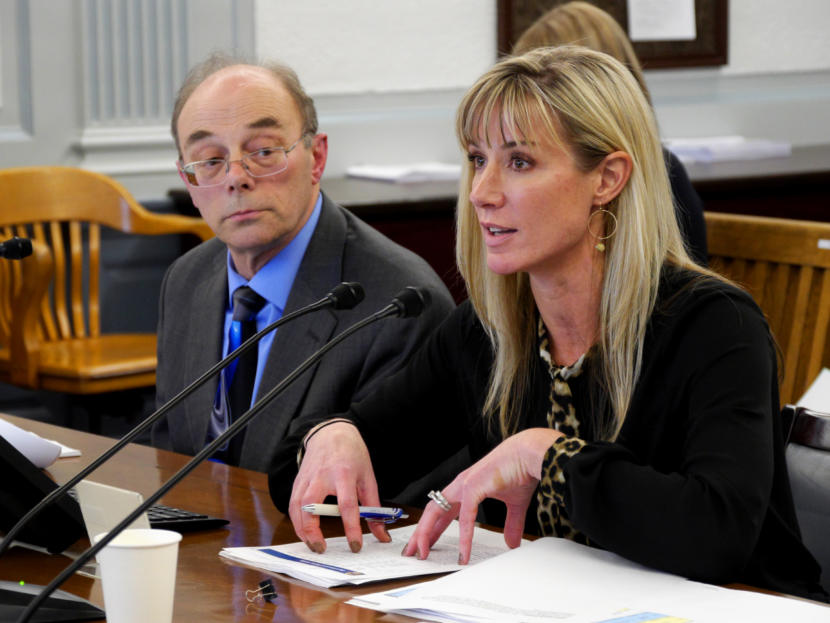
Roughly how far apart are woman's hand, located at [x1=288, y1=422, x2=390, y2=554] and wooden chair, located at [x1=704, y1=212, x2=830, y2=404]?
4.01 ft

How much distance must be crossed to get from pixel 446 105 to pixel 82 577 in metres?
3.68

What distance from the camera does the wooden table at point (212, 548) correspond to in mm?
1391

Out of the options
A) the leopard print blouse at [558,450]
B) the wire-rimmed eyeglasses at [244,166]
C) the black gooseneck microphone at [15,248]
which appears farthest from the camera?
the wire-rimmed eyeglasses at [244,166]

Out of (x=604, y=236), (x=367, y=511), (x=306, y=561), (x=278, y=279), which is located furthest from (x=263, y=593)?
(x=278, y=279)

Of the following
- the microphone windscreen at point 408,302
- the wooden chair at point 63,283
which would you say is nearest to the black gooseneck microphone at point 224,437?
the microphone windscreen at point 408,302

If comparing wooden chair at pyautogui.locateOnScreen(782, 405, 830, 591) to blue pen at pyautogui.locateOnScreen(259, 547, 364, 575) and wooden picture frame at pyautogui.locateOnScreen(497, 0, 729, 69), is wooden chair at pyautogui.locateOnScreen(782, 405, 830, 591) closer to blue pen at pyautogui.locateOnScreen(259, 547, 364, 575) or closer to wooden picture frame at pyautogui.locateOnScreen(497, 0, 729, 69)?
blue pen at pyautogui.locateOnScreen(259, 547, 364, 575)

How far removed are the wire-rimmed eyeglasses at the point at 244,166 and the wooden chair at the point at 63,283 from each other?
126 cm

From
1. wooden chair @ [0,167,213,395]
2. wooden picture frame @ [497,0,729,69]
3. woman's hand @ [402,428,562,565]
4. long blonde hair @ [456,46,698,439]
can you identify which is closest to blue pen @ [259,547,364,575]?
woman's hand @ [402,428,562,565]

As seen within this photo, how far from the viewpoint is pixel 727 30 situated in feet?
18.1

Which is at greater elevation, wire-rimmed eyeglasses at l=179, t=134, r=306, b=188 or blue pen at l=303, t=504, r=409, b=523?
wire-rimmed eyeglasses at l=179, t=134, r=306, b=188

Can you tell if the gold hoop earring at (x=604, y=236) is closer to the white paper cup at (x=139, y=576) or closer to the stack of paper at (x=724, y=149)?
the white paper cup at (x=139, y=576)

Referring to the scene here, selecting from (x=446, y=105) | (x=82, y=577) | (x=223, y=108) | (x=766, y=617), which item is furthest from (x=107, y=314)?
(x=766, y=617)

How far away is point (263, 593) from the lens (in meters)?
1.43

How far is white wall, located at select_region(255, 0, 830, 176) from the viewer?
4.66 m
